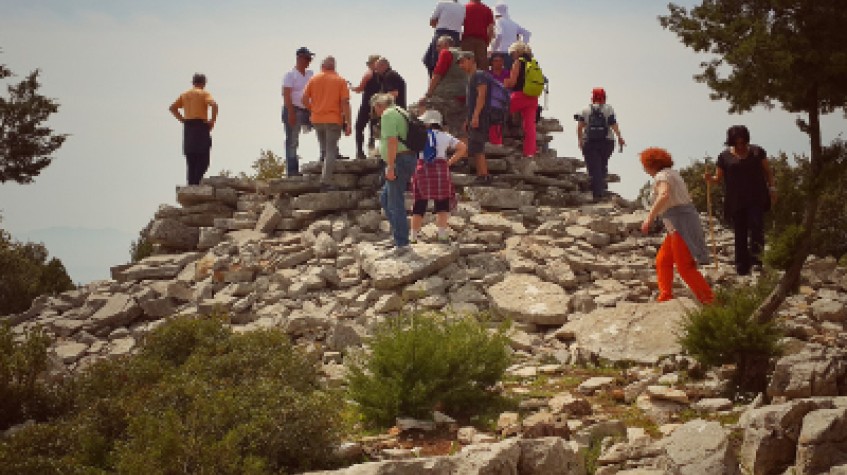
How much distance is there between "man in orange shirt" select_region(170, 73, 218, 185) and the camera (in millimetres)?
16812

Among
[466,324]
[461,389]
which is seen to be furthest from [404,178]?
[461,389]

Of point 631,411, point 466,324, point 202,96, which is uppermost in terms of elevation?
point 202,96

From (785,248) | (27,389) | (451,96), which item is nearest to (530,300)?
(785,248)

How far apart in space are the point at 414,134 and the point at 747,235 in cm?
527

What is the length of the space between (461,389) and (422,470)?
2.60 m

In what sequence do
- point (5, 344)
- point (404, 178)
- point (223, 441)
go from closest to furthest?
point (223, 441)
point (5, 344)
point (404, 178)

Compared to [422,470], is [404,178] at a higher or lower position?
higher

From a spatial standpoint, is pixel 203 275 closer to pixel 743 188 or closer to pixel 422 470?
pixel 743 188

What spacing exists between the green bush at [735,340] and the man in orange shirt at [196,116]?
11.6m

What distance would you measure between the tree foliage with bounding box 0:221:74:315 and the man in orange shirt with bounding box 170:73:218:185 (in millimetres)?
6242

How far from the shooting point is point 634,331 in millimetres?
9914

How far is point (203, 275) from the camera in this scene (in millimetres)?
15516

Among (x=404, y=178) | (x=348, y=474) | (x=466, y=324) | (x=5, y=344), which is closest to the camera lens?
(x=348, y=474)

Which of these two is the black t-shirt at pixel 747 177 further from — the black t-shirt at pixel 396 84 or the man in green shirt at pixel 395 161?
the black t-shirt at pixel 396 84
